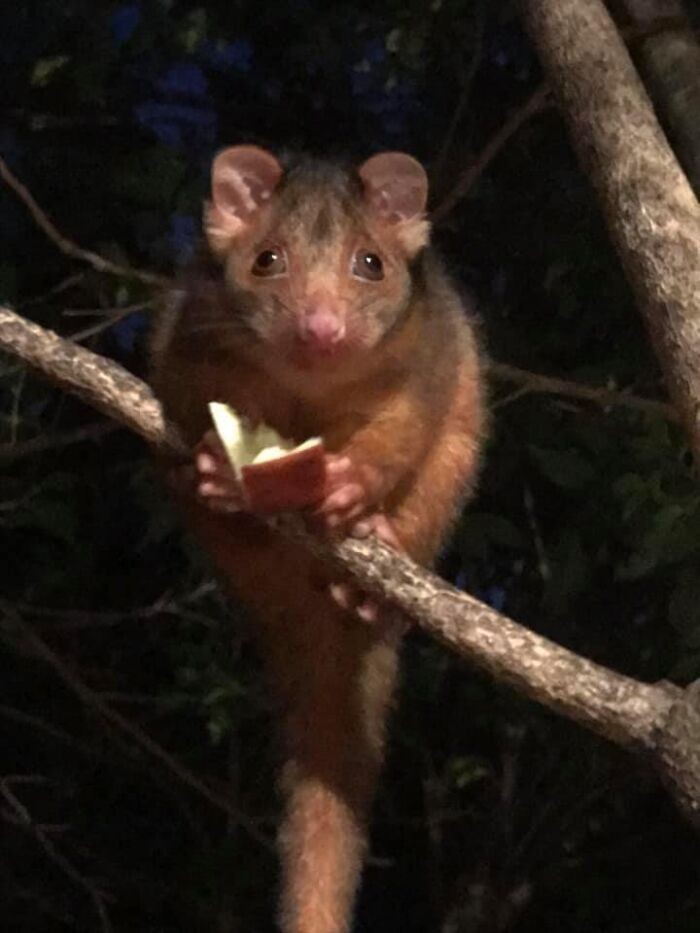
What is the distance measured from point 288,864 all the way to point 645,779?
1.22 m

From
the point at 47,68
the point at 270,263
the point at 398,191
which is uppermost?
the point at 398,191

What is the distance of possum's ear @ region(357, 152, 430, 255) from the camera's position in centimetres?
228

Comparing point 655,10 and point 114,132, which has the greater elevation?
point 655,10

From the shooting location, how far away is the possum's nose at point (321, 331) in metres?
2.04

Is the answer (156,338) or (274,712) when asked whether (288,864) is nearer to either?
(274,712)

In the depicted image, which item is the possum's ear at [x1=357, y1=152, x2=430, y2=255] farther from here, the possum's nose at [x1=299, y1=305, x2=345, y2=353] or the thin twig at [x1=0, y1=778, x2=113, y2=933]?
the thin twig at [x1=0, y1=778, x2=113, y2=933]

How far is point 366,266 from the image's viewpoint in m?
2.23

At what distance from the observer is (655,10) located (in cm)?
260

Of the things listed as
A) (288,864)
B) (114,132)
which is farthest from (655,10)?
(288,864)

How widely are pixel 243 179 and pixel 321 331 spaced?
39cm

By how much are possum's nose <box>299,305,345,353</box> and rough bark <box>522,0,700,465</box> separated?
0.45 m

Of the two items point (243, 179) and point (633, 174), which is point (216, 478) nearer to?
point (243, 179)

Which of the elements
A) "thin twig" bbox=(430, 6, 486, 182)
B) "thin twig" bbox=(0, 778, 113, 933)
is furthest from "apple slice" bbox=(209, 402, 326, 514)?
"thin twig" bbox=(0, 778, 113, 933)

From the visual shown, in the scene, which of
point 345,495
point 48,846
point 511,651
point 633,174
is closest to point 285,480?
point 345,495
